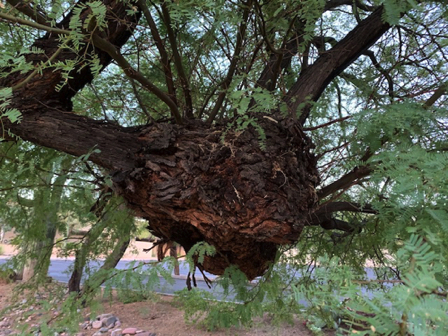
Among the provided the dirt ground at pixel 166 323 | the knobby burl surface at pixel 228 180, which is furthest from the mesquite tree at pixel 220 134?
the dirt ground at pixel 166 323

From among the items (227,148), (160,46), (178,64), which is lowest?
(227,148)

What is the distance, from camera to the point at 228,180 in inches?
60.0

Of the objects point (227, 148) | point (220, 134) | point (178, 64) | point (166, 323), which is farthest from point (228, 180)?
point (166, 323)

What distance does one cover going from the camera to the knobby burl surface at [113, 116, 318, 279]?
149cm

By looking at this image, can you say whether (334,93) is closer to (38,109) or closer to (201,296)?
(201,296)

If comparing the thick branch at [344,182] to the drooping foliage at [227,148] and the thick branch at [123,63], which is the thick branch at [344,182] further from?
the thick branch at [123,63]

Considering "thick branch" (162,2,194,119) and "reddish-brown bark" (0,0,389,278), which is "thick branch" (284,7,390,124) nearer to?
"reddish-brown bark" (0,0,389,278)

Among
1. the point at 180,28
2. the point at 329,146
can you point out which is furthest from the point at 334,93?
the point at 180,28

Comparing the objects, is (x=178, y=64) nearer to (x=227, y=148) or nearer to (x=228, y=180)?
(x=227, y=148)

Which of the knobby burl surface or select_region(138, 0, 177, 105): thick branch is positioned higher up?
select_region(138, 0, 177, 105): thick branch

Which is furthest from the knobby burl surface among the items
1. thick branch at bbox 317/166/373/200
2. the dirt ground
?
the dirt ground

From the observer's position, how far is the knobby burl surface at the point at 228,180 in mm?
1487

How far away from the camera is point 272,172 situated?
151 cm

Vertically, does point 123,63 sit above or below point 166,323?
above
